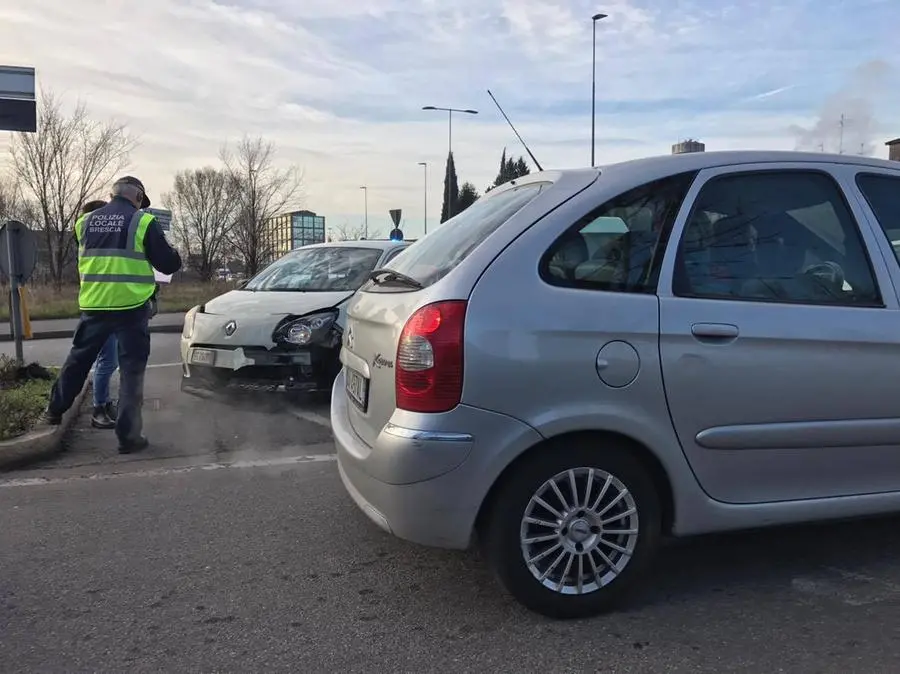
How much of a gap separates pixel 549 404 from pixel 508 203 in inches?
38.1

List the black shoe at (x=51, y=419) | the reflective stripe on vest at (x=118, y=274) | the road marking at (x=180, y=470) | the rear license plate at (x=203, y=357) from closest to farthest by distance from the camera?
the road marking at (x=180, y=470), the reflective stripe on vest at (x=118, y=274), the black shoe at (x=51, y=419), the rear license plate at (x=203, y=357)

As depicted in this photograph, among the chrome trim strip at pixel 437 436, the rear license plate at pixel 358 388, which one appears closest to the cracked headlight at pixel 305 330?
the rear license plate at pixel 358 388

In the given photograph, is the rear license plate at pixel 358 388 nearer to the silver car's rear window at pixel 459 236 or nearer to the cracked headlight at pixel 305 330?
the silver car's rear window at pixel 459 236

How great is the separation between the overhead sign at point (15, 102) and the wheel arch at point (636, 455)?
20.6ft

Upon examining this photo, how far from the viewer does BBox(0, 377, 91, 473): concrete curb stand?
192 inches

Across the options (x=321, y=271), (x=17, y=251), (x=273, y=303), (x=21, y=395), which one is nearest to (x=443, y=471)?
(x=273, y=303)

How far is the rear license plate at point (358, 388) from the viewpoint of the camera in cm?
308

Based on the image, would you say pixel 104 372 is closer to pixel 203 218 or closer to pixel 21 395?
pixel 21 395

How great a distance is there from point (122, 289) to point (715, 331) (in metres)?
3.96

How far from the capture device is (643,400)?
280 centimetres

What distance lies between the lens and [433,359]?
2.68m

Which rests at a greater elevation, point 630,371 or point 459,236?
point 459,236

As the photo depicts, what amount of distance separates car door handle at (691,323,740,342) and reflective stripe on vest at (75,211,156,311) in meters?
3.86

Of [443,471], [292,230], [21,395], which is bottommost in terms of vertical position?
[21,395]
